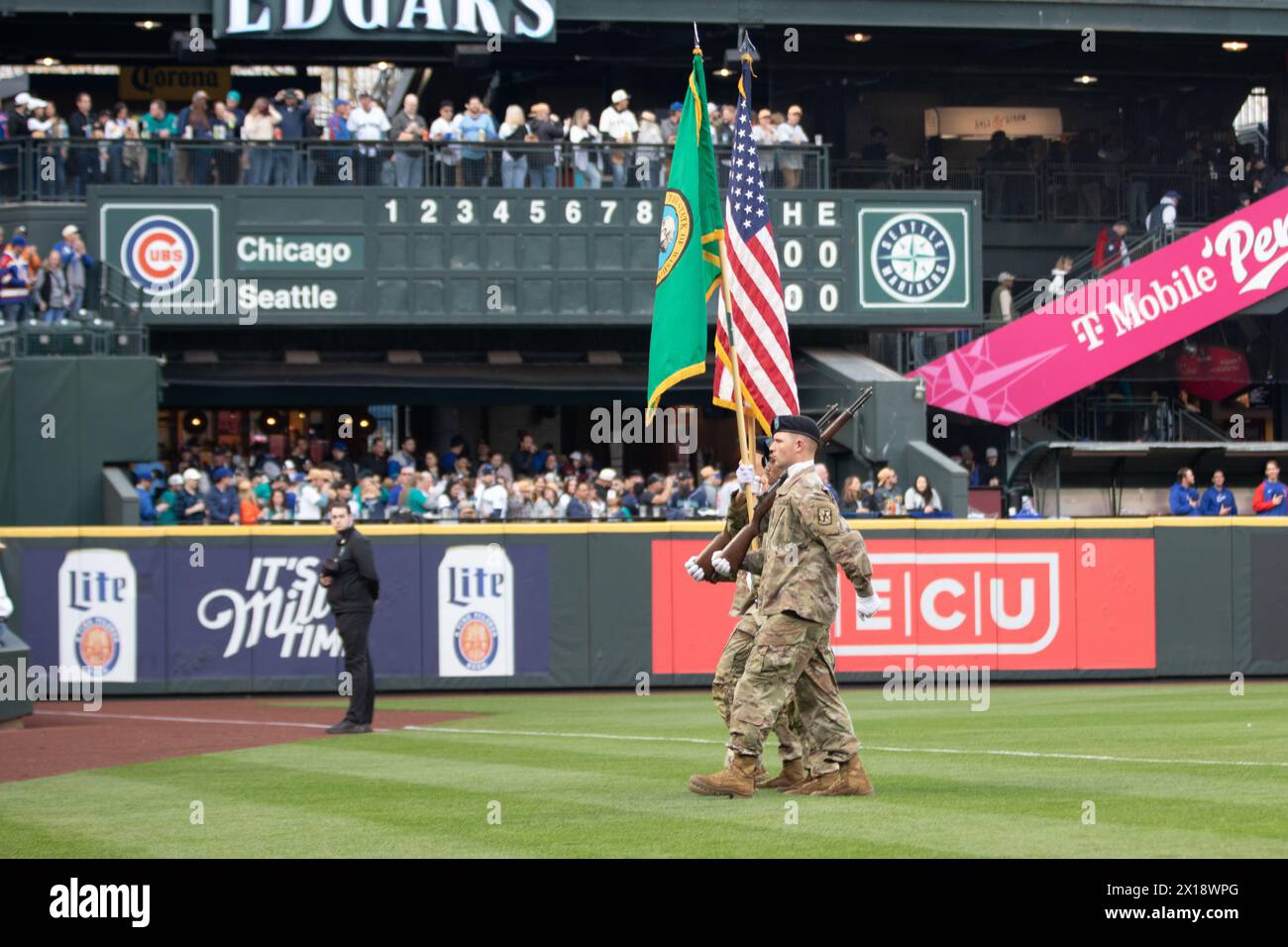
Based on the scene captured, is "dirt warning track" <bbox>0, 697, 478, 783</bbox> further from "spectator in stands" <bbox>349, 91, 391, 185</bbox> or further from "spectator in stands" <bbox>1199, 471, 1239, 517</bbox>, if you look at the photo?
"spectator in stands" <bbox>1199, 471, 1239, 517</bbox>

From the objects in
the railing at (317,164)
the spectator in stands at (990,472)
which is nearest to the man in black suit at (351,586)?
the railing at (317,164)

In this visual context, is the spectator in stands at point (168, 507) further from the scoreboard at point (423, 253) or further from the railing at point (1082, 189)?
the railing at point (1082, 189)

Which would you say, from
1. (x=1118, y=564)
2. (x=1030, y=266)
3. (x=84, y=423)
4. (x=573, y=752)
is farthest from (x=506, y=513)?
(x=1030, y=266)

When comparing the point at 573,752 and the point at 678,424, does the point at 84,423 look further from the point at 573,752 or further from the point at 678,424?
the point at 573,752

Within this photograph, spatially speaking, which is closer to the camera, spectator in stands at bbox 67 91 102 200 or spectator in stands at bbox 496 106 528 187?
spectator in stands at bbox 67 91 102 200

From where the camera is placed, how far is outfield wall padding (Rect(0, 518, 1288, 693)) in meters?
21.8

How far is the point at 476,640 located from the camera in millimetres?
22422

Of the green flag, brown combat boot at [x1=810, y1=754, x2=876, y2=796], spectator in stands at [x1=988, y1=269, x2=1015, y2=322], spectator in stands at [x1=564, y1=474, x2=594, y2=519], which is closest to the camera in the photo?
brown combat boot at [x1=810, y1=754, x2=876, y2=796]

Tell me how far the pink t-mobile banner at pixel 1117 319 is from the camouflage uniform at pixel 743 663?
→ 2110 cm

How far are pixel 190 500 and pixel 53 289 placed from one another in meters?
4.54

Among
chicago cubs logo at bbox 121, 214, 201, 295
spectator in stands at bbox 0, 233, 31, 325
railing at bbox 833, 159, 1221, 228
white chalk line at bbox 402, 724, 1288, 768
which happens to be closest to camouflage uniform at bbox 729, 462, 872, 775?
white chalk line at bbox 402, 724, 1288, 768

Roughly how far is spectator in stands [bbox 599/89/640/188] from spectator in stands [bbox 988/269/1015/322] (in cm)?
729

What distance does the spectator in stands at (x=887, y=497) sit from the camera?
24.6 meters

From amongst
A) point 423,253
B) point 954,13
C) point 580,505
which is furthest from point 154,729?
point 954,13
